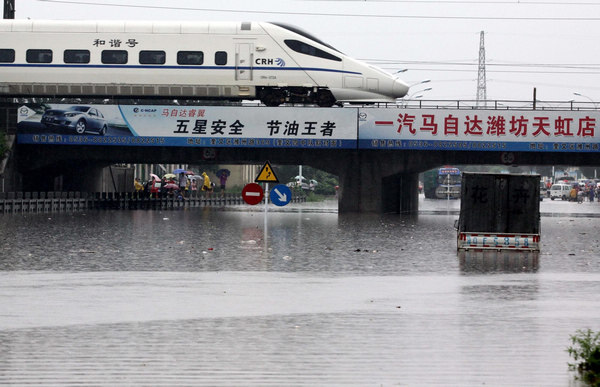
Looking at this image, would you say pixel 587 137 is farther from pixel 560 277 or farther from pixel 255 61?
pixel 560 277

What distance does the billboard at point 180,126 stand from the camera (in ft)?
178

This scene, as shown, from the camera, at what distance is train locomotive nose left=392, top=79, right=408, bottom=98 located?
5003 cm

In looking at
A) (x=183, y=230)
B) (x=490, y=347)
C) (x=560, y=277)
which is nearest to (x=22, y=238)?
(x=183, y=230)

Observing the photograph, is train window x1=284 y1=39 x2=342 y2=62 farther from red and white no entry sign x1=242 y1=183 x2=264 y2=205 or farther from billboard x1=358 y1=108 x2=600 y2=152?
red and white no entry sign x1=242 y1=183 x2=264 y2=205

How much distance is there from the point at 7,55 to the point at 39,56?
138 centimetres

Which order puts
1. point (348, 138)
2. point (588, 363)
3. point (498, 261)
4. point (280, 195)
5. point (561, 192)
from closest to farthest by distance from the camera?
point (588, 363) → point (498, 261) → point (280, 195) → point (348, 138) → point (561, 192)

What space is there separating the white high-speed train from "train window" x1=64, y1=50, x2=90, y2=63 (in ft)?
0.14

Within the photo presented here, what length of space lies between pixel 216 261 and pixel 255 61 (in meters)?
27.5

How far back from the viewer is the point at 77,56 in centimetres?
5006

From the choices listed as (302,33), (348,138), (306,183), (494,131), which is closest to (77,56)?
(302,33)

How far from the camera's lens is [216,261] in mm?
22500

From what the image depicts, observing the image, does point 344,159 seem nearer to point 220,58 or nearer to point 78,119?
point 220,58

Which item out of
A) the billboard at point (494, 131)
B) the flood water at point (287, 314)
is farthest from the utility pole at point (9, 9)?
the flood water at point (287, 314)

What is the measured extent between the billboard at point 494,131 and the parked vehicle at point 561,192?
65311 millimetres
